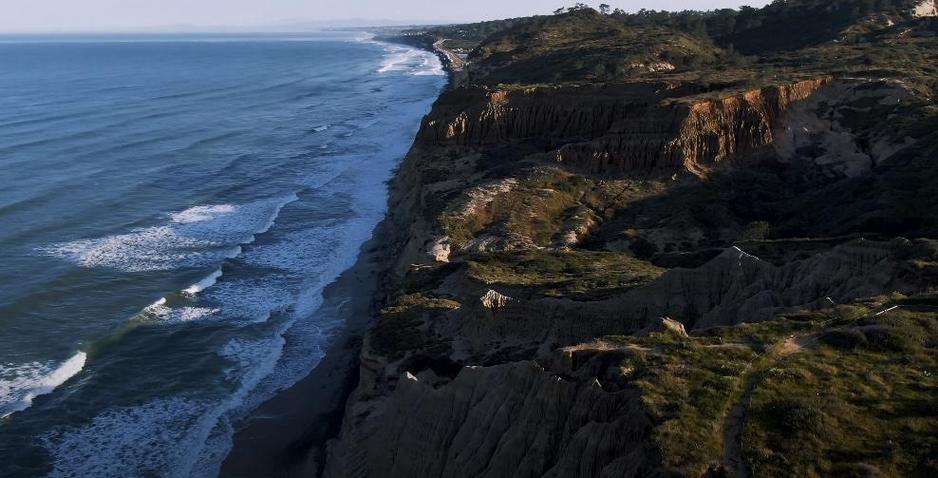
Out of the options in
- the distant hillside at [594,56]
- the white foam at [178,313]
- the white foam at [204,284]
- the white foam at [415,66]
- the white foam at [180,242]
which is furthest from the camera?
the white foam at [415,66]

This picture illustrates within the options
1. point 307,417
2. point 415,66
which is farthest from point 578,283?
point 415,66

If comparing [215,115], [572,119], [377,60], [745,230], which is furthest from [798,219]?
[377,60]

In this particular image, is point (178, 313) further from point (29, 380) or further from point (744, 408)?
point (744, 408)

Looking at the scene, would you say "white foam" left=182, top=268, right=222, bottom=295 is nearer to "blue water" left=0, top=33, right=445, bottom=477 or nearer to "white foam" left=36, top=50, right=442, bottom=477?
"blue water" left=0, top=33, right=445, bottom=477

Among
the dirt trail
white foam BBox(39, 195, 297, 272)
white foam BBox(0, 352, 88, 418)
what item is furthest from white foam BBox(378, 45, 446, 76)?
the dirt trail

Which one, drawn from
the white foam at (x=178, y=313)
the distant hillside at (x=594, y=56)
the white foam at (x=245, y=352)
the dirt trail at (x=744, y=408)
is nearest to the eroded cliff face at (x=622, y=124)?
the white foam at (x=245, y=352)

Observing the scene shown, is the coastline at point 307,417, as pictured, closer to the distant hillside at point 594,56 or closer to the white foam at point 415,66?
the distant hillside at point 594,56
